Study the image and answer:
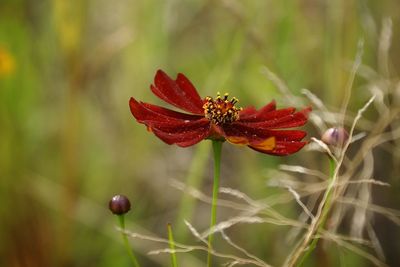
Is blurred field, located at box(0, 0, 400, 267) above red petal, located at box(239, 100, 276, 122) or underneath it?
underneath

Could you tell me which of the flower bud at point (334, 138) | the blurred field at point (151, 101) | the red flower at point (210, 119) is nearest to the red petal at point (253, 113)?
the red flower at point (210, 119)

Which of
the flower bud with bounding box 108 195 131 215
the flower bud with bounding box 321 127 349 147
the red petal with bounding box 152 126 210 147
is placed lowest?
the flower bud with bounding box 108 195 131 215

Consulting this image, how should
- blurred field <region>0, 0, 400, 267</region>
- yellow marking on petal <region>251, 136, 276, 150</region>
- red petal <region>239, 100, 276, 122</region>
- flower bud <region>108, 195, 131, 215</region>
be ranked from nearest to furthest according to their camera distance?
yellow marking on petal <region>251, 136, 276, 150</region> → flower bud <region>108, 195, 131, 215</region> → red petal <region>239, 100, 276, 122</region> → blurred field <region>0, 0, 400, 267</region>

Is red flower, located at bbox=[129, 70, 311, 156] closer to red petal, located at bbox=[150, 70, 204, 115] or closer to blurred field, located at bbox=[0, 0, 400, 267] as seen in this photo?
red petal, located at bbox=[150, 70, 204, 115]

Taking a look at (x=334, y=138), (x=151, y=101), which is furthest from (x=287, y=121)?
(x=151, y=101)

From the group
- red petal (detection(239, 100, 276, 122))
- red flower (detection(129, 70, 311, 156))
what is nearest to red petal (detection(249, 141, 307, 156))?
red flower (detection(129, 70, 311, 156))

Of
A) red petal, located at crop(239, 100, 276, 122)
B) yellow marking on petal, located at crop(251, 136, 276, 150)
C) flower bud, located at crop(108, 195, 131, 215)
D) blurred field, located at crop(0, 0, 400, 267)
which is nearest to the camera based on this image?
yellow marking on petal, located at crop(251, 136, 276, 150)

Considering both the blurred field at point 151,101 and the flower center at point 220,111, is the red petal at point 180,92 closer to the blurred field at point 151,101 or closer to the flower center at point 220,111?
the flower center at point 220,111
